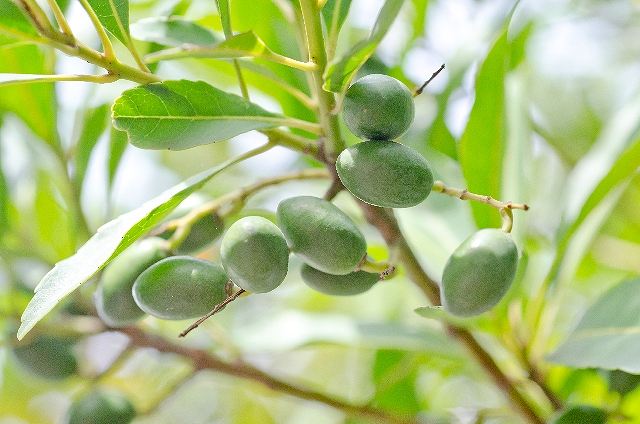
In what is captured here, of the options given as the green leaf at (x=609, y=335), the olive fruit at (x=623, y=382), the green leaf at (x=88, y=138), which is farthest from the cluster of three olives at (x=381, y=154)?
the green leaf at (x=88, y=138)

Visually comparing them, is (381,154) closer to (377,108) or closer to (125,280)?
(377,108)

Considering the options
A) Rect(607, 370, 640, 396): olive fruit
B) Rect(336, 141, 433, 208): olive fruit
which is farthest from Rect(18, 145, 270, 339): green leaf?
Rect(607, 370, 640, 396): olive fruit

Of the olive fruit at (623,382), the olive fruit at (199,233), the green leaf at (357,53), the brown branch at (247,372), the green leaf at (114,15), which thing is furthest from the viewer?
the brown branch at (247,372)

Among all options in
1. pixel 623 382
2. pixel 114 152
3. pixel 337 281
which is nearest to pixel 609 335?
pixel 623 382

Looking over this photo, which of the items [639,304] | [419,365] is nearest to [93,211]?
[419,365]

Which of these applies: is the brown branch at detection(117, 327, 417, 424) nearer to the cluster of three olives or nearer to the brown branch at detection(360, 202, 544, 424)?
the brown branch at detection(360, 202, 544, 424)

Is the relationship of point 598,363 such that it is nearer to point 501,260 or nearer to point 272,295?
point 501,260

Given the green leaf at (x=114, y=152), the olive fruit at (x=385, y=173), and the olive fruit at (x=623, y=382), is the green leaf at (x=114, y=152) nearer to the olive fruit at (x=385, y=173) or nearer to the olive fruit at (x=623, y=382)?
the olive fruit at (x=385, y=173)
